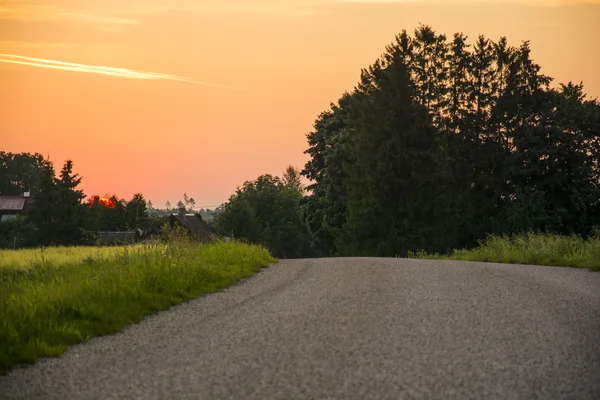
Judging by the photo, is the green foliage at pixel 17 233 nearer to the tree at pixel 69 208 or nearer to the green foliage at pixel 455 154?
the tree at pixel 69 208

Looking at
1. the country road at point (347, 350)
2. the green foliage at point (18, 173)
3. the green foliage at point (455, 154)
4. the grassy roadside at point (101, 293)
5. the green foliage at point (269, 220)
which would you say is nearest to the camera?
the country road at point (347, 350)

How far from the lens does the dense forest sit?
4406cm

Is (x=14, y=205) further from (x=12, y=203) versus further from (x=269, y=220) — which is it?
(x=269, y=220)

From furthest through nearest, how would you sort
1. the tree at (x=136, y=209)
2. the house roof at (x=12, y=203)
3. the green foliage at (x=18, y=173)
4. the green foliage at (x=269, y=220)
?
the green foliage at (x=18, y=173) < the house roof at (x=12, y=203) < the green foliage at (x=269, y=220) < the tree at (x=136, y=209)

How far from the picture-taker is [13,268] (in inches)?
827

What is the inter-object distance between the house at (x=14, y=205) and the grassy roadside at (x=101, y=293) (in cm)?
10984

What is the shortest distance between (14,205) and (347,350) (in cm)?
12377

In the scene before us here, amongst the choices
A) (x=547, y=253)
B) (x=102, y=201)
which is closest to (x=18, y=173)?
(x=102, y=201)

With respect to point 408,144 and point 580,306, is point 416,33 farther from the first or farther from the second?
point 580,306

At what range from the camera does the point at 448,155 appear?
48.8 m

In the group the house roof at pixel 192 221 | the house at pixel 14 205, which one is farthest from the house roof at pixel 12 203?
the house roof at pixel 192 221

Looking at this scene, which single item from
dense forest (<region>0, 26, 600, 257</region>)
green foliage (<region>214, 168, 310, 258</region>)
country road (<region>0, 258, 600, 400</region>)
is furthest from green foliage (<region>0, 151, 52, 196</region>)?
country road (<region>0, 258, 600, 400</region>)

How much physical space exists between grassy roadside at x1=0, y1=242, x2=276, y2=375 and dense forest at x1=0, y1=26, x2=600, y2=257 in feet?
101

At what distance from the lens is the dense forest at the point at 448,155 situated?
44.1 metres
